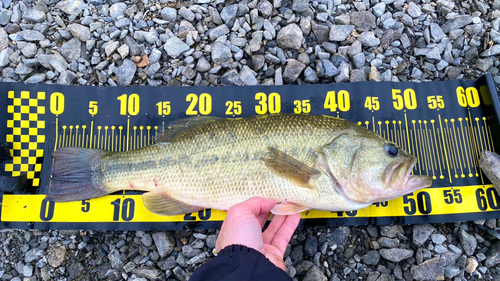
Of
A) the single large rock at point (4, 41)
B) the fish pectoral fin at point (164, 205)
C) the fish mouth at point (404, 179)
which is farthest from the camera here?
the single large rock at point (4, 41)

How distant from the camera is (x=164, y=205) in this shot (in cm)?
308

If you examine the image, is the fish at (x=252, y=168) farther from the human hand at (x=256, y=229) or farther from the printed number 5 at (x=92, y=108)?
the printed number 5 at (x=92, y=108)

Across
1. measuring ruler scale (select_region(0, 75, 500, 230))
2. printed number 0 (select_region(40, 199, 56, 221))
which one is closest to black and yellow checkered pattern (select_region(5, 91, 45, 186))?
measuring ruler scale (select_region(0, 75, 500, 230))

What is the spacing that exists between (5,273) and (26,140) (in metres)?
1.51

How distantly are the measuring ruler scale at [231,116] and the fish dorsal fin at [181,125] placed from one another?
0.87 ft

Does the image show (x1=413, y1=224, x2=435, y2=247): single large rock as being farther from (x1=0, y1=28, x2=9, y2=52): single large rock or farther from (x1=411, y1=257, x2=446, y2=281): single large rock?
(x1=0, y1=28, x2=9, y2=52): single large rock

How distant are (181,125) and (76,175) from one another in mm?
1275

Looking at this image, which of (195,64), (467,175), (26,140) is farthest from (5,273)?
(467,175)

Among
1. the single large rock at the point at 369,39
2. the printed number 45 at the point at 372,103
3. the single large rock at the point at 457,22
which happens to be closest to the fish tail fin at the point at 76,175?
the printed number 45 at the point at 372,103

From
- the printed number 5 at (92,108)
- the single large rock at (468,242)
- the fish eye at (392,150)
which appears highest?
the printed number 5 at (92,108)

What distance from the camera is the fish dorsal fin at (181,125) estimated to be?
322 centimetres

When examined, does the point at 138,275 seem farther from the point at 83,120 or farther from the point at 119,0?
the point at 119,0

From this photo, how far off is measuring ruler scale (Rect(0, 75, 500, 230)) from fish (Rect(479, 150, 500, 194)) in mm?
73

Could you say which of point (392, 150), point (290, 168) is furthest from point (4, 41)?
point (392, 150)
